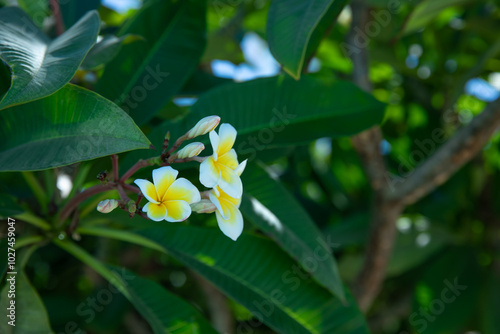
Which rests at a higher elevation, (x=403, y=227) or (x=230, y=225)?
(x=230, y=225)

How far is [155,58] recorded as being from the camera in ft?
3.51

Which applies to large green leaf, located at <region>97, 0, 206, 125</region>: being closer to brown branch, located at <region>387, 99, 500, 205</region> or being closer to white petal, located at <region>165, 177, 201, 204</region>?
white petal, located at <region>165, 177, 201, 204</region>

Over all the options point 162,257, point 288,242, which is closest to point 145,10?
point 288,242

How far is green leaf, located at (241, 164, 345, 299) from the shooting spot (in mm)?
922

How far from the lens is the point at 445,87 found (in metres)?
1.81

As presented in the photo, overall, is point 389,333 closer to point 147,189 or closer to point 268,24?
point 268,24

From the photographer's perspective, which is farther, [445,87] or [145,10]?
[445,87]

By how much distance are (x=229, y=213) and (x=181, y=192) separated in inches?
2.6

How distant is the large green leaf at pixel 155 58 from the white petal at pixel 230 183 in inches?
15.5

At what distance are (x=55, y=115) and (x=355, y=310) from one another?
0.61m

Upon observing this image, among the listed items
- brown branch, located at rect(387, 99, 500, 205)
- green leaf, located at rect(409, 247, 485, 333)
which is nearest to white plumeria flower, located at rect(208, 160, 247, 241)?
brown branch, located at rect(387, 99, 500, 205)

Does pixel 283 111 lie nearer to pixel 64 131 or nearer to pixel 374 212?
pixel 64 131

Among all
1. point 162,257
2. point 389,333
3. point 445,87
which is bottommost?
point 389,333

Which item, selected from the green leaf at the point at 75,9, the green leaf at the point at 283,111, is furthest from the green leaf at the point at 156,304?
the green leaf at the point at 75,9
